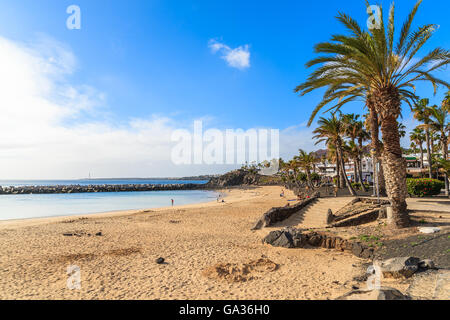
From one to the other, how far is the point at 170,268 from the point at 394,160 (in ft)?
34.0

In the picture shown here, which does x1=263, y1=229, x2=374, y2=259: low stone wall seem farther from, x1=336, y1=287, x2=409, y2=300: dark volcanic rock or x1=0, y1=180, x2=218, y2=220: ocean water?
x1=0, y1=180, x2=218, y2=220: ocean water

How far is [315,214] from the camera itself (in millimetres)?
16750

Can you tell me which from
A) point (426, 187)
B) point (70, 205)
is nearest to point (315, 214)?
point (426, 187)

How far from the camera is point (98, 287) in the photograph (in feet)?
22.6

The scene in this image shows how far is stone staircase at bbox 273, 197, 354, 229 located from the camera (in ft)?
50.3

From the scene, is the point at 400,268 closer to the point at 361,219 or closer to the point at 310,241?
the point at 310,241

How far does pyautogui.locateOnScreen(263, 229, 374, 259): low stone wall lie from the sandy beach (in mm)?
435

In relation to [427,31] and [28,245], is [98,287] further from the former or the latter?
[427,31]

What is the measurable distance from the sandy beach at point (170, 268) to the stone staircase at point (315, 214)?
133 inches

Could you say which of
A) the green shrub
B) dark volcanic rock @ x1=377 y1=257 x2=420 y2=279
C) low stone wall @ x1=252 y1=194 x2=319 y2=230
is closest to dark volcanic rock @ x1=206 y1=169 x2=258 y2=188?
the green shrub

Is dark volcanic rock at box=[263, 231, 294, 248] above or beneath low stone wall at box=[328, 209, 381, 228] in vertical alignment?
beneath

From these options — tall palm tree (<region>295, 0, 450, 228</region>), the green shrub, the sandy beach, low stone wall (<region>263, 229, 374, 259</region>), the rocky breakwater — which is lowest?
the rocky breakwater
